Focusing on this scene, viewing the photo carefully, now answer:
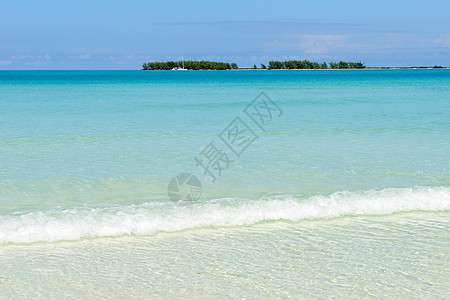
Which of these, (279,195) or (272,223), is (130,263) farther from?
(279,195)

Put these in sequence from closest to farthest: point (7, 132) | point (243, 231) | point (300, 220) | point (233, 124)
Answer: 1. point (243, 231)
2. point (300, 220)
3. point (7, 132)
4. point (233, 124)

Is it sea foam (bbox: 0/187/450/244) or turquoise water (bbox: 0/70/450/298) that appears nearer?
turquoise water (bbox: 0/70/450/298)

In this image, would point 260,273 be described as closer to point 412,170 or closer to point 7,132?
point 412,170

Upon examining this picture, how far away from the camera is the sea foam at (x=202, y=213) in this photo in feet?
20.3

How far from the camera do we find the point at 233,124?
723 inches

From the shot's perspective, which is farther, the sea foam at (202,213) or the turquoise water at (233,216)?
the sea foam at (202,213)

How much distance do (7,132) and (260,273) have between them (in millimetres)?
12832

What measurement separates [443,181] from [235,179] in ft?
12.9

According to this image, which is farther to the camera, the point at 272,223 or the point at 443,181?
the point at 443,181

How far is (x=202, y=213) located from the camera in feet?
22.6

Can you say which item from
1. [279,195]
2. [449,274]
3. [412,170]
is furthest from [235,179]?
[449,274]

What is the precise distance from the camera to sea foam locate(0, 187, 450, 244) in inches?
244

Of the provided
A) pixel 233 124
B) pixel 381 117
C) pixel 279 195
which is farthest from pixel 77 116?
pixel 279 195

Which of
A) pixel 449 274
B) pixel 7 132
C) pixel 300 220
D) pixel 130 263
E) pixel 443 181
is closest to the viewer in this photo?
pixel 449 274
